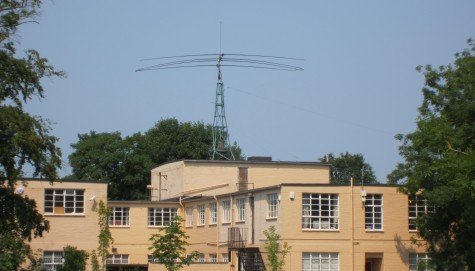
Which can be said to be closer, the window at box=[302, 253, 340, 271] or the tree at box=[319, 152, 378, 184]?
the window at box=[302, 253, 340, 271]

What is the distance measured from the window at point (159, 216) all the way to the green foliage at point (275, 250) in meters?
14.7

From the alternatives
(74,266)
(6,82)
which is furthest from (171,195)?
(6,82)

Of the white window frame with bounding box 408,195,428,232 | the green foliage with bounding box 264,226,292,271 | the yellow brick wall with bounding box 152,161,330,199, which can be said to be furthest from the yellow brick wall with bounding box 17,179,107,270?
the white window frame with bounding box 408,195,428,232

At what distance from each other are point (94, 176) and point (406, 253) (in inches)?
1940

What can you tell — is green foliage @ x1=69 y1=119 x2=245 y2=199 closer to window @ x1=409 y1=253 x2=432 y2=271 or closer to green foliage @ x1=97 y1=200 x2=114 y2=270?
green foliage @ x1=97 y1=200 x2=114 y2=270

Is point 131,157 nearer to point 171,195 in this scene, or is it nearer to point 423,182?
point 171,195

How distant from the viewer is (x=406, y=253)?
59.2 metres

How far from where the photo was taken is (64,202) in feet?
207

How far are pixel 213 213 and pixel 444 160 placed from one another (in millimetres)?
22326

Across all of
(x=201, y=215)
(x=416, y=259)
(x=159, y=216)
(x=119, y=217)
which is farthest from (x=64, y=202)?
(x=416, y=259)

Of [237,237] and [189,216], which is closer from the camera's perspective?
[237,237]

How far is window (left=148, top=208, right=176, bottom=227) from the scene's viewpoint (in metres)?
71.0

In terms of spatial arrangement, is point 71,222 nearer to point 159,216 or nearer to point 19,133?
point 159,216

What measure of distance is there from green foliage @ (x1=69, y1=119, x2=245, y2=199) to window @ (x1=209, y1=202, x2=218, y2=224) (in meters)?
33.4
